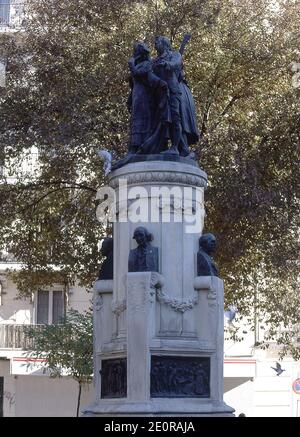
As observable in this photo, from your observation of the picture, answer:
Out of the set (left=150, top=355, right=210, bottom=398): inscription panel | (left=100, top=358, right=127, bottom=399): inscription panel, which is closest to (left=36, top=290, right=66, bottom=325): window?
(left=100, top=358, right=127, bottom=399): inscription panel

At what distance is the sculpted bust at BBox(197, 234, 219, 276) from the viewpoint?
1280 centimetres

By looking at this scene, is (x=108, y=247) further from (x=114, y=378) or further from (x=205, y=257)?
(x=114, y=378)

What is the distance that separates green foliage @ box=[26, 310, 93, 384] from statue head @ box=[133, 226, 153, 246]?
13921 mm

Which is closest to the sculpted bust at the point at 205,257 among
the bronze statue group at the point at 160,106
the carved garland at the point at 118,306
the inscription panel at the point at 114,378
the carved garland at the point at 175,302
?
the carved garland at the point at 175,302

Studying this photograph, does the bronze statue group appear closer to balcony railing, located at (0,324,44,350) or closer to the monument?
the monument

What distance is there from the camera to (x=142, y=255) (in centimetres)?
1256

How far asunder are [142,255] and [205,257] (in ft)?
2.59

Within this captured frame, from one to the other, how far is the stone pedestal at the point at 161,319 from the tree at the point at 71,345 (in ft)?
43.3

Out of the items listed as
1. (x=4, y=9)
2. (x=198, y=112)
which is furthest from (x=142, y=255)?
(x=4, y=9)

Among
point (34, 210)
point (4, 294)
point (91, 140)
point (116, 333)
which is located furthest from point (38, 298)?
point (116, 333)

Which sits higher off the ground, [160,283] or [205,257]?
[205,257]

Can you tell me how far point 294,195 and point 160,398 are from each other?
11.2 m

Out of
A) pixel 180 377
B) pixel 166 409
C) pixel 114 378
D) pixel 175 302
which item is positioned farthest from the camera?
pixel 114 378

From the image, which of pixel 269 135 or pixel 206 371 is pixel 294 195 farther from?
pixel 206 371
